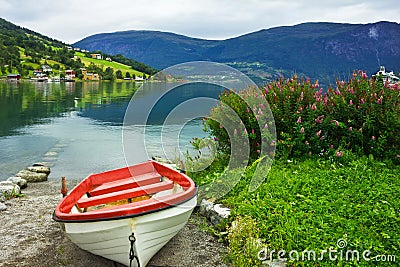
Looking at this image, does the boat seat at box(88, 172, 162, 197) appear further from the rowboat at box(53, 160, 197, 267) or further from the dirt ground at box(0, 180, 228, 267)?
the dirt ground at box(0, 180, 228, 267)

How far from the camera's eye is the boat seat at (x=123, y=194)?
20.4ft

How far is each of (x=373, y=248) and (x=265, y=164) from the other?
148 inches

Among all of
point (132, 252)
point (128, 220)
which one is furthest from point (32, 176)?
point (128, 220)

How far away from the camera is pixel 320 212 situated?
5.62 metres

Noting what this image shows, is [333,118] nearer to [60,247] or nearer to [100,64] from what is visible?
[60,247]

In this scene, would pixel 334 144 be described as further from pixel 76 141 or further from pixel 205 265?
pixel 76 141

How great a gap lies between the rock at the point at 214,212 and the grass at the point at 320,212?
174 millimetres

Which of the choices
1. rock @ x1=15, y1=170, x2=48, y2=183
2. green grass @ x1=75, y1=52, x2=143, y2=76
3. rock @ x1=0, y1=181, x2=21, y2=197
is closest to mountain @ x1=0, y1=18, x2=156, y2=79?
green grass @ x1=75, y1=52, x2=143, y2=76

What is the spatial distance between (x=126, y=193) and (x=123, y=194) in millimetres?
60

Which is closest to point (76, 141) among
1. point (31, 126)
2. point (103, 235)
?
point (31, 126)

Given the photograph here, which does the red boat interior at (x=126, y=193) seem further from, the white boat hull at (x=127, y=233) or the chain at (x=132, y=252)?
the chain at (x=132, y=252)

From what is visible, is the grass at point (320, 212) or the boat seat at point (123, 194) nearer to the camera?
the grass at point (320, 212)

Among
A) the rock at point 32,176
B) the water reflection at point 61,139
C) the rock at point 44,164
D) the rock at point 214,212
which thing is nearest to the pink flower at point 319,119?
the rock at point 214,212

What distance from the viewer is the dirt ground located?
5973 mm
